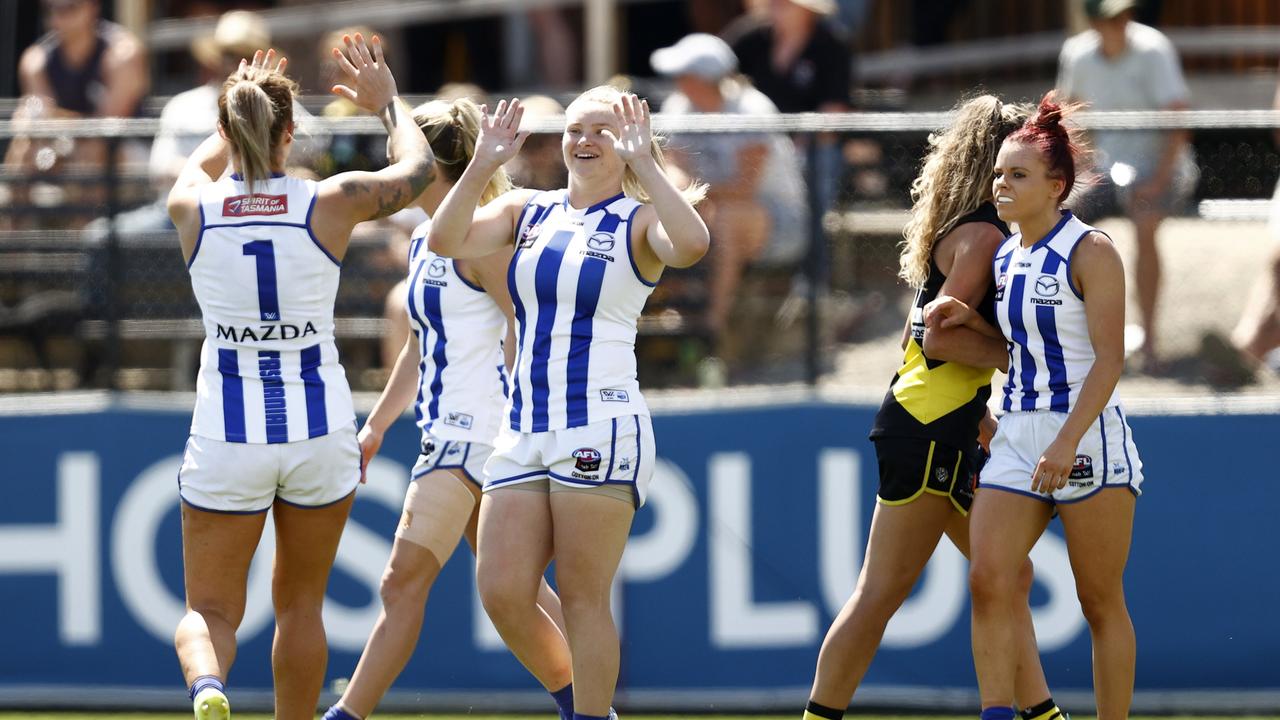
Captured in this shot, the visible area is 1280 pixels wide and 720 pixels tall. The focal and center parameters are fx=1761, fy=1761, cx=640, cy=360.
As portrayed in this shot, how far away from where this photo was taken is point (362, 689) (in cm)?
592

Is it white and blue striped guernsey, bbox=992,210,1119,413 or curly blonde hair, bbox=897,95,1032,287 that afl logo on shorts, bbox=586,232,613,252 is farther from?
white and blue striped guernsey, bbox=992,210,1119,413

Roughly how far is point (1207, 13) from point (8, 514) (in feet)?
28.7

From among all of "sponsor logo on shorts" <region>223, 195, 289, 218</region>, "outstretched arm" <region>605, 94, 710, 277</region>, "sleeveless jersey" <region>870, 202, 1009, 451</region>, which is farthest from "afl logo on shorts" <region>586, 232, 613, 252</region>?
"sleeveless jersey" <region>870, 202, 1009, 451</region>

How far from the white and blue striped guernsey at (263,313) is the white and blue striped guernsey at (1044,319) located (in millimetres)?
2124

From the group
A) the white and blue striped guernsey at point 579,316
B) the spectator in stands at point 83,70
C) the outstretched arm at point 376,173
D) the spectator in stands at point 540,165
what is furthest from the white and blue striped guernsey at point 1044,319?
the spectator in stands at point 83,70

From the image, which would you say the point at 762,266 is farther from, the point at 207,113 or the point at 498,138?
the point at 207,113

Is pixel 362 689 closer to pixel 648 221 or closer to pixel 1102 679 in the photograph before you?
pixel 648 221

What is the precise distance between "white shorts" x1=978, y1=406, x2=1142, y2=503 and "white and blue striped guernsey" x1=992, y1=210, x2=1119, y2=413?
67 millimetres

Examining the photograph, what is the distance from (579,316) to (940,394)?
1.22 metres

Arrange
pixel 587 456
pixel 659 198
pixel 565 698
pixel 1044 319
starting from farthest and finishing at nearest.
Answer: pixel 565 698
pixel 1044 319
pixel 587 456
pixel 659 198

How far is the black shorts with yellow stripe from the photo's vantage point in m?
5.62

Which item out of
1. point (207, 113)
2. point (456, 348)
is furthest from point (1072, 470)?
point (207, 113)

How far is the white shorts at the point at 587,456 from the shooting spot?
5.32 meters

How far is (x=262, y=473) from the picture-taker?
5.46 meters
